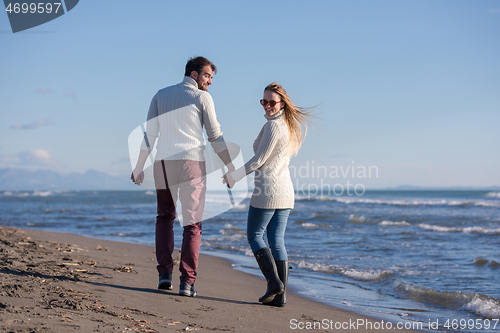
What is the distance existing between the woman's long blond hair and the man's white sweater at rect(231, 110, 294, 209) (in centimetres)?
6

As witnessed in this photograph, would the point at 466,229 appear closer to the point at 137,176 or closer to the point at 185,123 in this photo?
the point at 185,123

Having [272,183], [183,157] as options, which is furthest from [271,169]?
[183,157]

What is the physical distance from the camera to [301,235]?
9.65m

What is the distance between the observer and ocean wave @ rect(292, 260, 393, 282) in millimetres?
5086

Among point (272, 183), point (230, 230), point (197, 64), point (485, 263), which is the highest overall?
point (197, 64)

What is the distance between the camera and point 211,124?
3.12 metres

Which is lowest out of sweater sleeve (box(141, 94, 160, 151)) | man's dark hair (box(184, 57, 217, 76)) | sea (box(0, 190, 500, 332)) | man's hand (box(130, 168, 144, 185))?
sea (box(0, 190, 500, 332))

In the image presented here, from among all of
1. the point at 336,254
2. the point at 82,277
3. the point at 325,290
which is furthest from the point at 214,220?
the point at 82,277

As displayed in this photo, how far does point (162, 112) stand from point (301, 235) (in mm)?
7104

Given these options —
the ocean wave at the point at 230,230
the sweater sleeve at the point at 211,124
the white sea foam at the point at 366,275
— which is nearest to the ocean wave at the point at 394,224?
the ocean wave at the point at 230,230

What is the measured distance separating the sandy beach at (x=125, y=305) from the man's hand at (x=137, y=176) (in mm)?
880

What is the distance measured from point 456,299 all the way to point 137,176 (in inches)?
133

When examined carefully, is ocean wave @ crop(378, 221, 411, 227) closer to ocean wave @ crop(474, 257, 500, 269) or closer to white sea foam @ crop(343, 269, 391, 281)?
ocean wave @ crop(474, 257, 500, 269)

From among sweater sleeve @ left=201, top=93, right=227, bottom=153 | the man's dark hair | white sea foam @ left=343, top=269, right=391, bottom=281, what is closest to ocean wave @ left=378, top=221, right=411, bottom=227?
white sea foam @ left=343, top=269, right=391, bottom=281
